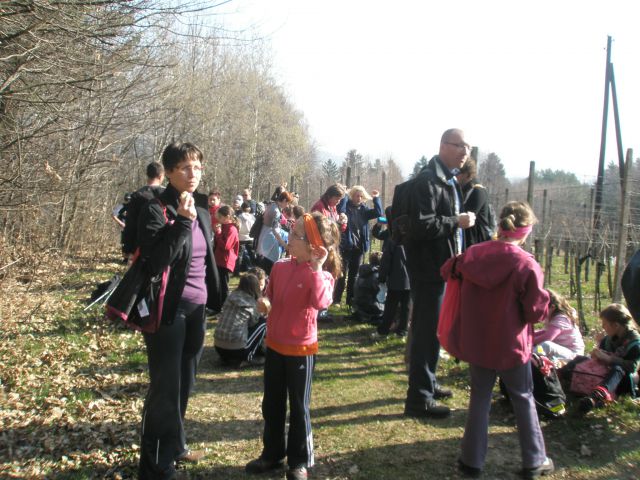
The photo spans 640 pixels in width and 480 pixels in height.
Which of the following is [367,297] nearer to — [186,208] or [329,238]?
[329,238]

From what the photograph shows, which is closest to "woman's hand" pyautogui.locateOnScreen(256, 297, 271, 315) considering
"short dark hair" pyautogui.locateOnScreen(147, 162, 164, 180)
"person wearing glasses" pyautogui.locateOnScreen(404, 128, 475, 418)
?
"person wearing glasses" pyautogui.locateOnScreen(404, 128, 475, 418)

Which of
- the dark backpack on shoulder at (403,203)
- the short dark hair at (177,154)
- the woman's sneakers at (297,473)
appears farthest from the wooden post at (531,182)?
the short dark hair at (177,154)

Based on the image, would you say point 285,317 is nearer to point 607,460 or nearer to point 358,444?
point 358,444

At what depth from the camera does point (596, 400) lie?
14.8 feet

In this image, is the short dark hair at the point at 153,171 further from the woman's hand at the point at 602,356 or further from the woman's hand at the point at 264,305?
the woman's hand at the point at 602,356

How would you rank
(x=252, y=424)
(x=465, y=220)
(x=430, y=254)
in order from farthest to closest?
(x=252, y=424), (x=430, y=254), (x=465, y=220)

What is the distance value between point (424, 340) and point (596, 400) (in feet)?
5.23

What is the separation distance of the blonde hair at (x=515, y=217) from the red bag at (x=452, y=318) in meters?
0.51

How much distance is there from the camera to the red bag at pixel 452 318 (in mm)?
3729

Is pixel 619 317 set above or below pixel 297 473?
above

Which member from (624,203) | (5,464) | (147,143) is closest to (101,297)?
(5,464)

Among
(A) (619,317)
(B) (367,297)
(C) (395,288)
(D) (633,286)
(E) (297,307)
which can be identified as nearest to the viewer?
(D) (633,286)

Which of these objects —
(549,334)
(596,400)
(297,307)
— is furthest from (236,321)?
(596,400)

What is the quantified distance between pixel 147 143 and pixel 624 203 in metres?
18.6
